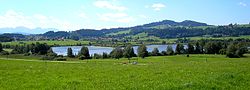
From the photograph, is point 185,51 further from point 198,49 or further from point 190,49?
point 198,49

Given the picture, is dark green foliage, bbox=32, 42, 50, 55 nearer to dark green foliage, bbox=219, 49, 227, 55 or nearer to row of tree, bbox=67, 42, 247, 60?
row of tree, bbox=67, 42, 247, 60

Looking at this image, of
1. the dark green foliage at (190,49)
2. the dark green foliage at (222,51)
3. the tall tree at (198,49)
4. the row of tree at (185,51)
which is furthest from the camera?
the tall tree at (198,49)

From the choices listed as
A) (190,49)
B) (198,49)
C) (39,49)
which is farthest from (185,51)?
(39,49)

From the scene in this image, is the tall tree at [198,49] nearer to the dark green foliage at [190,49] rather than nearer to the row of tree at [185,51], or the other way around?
the row of tree at [185,51]

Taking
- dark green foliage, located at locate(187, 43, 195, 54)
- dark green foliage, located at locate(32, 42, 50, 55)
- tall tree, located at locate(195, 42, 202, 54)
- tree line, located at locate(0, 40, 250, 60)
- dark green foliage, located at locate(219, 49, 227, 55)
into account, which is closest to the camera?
tree line, located at locate(0, 40, 250, 60)

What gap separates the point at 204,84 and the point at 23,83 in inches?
426

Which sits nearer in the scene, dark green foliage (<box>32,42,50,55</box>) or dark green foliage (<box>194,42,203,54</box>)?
dark green foliage (<box>194,42,203,54</box>)

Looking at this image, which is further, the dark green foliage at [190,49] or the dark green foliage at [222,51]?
the dark green foliage at [190,49]

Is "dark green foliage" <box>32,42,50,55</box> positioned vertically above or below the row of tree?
above

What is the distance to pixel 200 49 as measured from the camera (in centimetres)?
17475

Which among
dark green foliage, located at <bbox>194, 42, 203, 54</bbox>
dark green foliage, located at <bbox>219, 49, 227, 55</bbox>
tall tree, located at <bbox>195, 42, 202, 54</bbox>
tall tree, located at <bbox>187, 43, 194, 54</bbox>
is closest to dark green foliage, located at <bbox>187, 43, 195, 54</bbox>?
tall tree, located at <bbox>187, 43, 194, 54</bbox>

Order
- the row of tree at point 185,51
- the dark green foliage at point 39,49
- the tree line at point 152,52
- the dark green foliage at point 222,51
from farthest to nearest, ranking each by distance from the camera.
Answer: the dark green foliage at point 39,49 < the dark green foliage at point 222,51 < the tree line at point 152,52 < the row of tree at point 185,51

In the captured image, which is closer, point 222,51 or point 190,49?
point 222,51

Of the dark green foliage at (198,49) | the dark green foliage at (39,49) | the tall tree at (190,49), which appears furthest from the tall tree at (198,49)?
the dark green foliage at (39,49)
